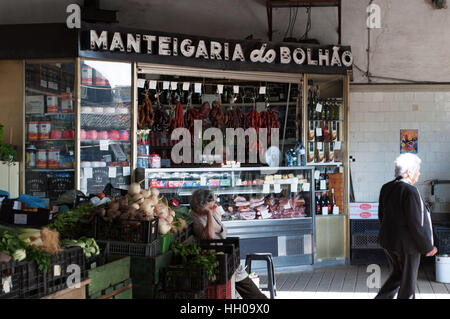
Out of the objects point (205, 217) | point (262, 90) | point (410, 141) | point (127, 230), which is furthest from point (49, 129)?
point (410, 141)

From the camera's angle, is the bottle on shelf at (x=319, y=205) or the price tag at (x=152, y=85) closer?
the price tag at (x=152, y=85)

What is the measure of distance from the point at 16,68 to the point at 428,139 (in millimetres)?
7200

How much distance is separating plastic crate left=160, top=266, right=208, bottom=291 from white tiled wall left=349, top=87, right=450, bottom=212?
6.58 meters

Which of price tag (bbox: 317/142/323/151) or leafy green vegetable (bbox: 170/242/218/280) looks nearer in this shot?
leafy green vegetable (bbox: 170/242/218/280)

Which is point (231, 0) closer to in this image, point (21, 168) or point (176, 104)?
point (176, 104)

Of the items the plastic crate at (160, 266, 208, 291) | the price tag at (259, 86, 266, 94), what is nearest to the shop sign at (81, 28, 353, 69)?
the price tag at (259, 86, 266, 94)

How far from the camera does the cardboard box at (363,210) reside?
344 inches

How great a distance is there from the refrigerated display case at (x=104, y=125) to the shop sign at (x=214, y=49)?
12.8 inches

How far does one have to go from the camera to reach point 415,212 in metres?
5.28

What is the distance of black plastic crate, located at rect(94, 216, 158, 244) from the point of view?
417cm

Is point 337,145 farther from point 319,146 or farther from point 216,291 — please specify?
point 216,291

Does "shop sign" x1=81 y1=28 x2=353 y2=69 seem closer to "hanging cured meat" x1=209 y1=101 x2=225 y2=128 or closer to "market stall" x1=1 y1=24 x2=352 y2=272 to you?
"market stall" x1=1 y1=24 x2=352 y2=272

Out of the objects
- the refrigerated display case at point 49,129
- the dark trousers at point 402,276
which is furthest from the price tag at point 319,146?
the refrigerated display case at point 49,129

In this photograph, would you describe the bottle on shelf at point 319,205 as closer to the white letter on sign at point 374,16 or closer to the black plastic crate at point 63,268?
the white letter on sign at point 374,16
